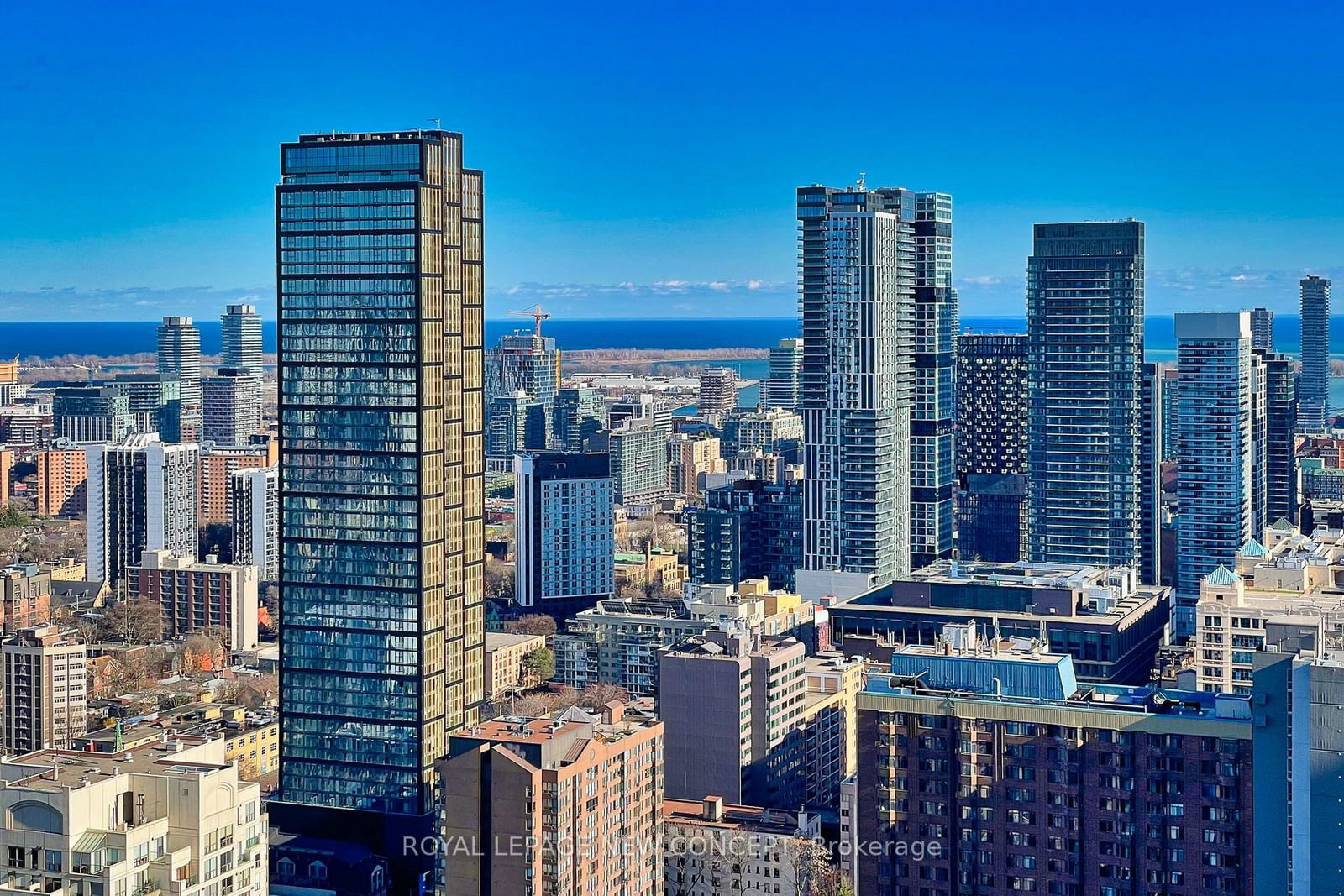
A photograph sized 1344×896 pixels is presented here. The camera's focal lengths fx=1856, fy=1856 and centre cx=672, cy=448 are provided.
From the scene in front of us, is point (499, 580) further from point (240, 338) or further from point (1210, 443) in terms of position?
point (240, 338)

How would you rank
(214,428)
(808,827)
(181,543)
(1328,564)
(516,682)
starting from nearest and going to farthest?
(808,827)
(1328,564)
(516,682)
(181,543)
(214,428)

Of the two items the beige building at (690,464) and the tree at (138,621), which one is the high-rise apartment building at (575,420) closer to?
the beige building at (690,464)

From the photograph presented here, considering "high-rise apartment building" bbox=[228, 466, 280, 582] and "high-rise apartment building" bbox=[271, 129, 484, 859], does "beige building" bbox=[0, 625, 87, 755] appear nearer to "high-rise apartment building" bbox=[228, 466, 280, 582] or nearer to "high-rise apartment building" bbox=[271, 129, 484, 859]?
"high-rise apartment building" bbox=[271, 129, 484, 859]

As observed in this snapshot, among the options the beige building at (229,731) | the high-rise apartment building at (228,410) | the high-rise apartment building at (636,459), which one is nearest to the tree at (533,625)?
the beige building at (229,731)

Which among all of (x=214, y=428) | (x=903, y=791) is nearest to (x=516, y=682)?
(x=903, y=791)

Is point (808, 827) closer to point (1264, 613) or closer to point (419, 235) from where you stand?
point (1264, 613)

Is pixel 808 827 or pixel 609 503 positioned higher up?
pixel 609 503

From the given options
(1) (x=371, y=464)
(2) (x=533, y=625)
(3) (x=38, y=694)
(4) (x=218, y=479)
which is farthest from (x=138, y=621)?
(1) (x=371, y=464)
